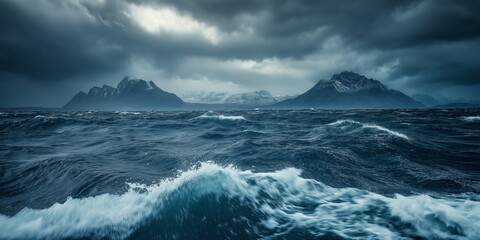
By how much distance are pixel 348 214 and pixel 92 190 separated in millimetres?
6939

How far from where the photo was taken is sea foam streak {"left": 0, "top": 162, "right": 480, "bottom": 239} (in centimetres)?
467

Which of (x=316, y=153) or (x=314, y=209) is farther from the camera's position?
(x=316, y=153)

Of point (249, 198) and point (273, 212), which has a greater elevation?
point (249, 198)

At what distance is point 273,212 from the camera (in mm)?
5535

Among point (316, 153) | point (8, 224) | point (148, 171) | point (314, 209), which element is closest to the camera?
point (8, 224)

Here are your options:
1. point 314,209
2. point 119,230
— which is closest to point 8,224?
point 119,230

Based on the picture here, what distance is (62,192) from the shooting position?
7.18 meters

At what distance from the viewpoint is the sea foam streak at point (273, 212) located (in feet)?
15.3

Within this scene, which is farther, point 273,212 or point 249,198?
point 249,198

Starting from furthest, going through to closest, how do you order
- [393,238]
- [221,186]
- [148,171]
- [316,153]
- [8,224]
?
[316,153]
[148,171]
[221,186]
[8,224]
[393,238]

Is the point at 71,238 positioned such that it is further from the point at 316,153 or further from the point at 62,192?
the point at 316,153

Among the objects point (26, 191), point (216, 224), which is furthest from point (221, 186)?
point (26, 191)

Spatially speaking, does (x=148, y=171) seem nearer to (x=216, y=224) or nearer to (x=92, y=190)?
(x=92, y=190)

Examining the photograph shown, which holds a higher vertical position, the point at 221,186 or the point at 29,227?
the point at 221,186
